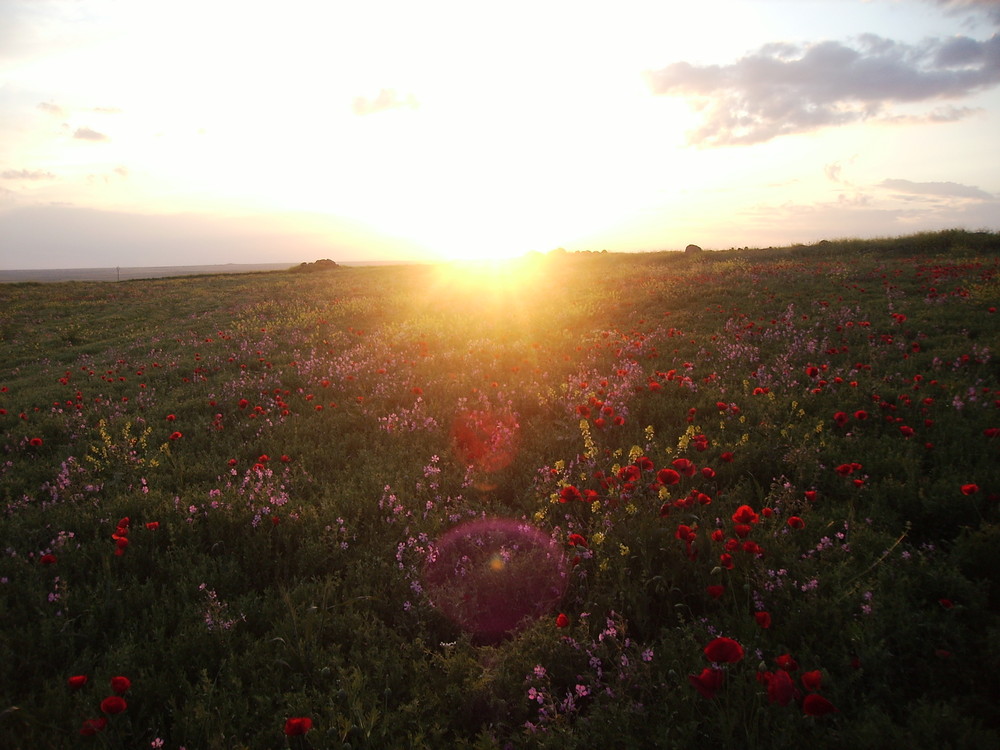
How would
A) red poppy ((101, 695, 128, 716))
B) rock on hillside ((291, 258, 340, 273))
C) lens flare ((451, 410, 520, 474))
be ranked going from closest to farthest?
red poppy ((101, 695, 128, 716)) < lens flare ((451, 410, 520, 474)) < rock on hillside ((291, 258, 340, 273))

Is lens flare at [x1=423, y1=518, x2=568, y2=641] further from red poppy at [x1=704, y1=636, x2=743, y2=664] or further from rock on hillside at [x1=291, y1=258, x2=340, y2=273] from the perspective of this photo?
rock on hillside at [x1=291, y1=258, x2=340, y2=273]

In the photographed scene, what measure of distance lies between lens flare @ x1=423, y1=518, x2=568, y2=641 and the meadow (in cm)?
2

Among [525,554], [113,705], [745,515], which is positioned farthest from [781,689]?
[113,705]

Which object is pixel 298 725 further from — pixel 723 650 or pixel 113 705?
pixel 723 650

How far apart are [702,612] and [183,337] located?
16.0m

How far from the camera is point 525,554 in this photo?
434 cm

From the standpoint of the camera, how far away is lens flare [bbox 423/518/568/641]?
12.9 ft

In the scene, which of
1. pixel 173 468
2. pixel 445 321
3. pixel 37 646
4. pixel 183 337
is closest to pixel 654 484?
pixel 37 646

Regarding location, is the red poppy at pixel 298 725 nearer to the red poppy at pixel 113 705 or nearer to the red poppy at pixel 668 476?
the red poppy at pixel 113 705

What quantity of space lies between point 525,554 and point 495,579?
1.15ft

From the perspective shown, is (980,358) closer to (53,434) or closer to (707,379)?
(707,379)

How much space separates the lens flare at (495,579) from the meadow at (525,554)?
23 mm

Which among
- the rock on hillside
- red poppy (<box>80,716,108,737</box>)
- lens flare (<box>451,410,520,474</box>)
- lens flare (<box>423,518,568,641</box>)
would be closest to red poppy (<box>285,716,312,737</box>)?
red poppy (<box>80,716,108,737</box>)

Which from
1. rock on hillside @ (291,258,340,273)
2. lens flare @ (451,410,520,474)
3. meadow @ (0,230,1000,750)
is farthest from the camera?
rock on hillside @ (291,258,340,273)
